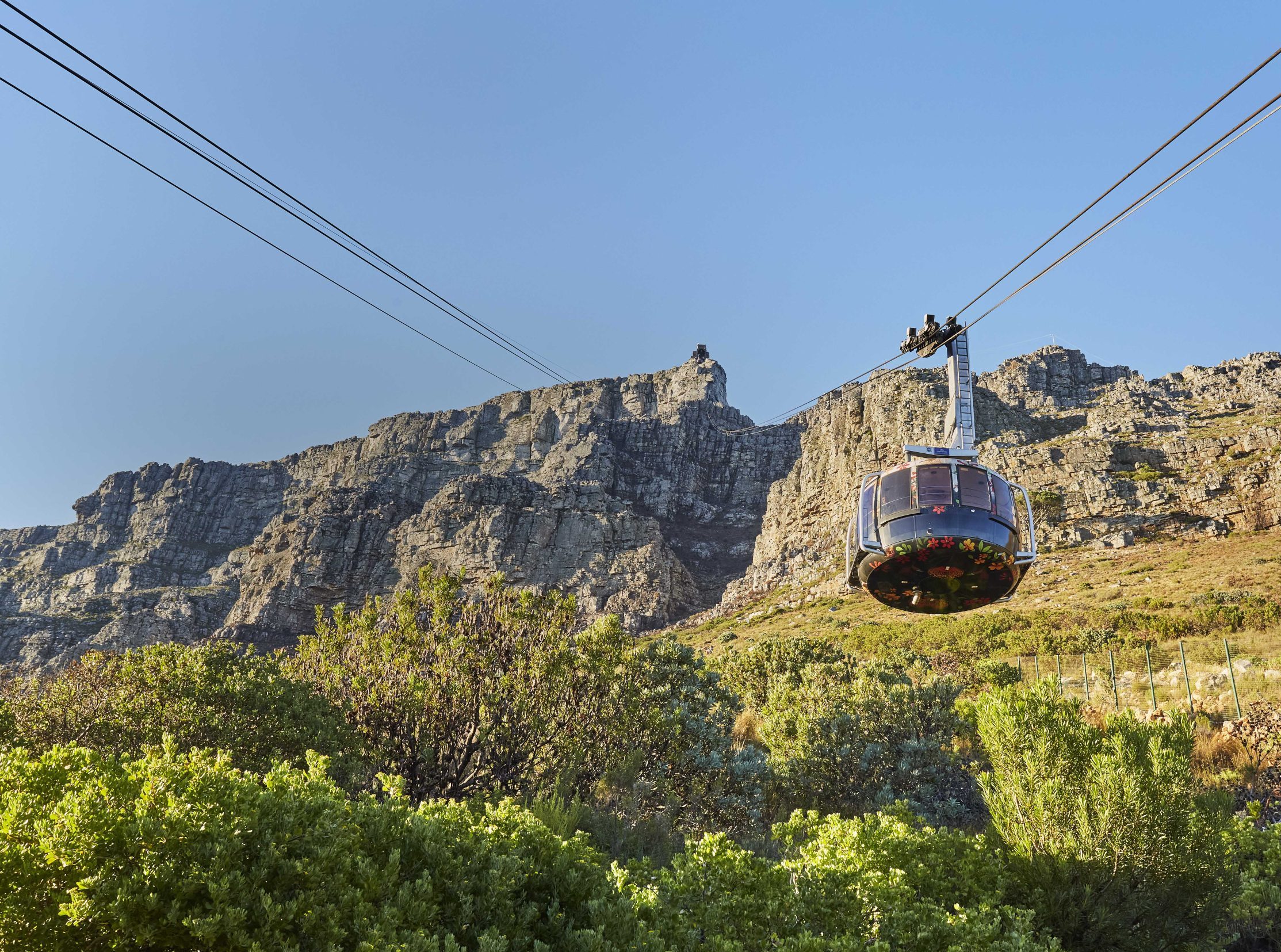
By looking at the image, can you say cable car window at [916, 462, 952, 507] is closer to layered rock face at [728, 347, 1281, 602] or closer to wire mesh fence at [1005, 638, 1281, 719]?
wire mesh fence at [1005, 638, 1281, 719]

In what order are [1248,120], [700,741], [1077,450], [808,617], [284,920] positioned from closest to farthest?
[284,920]
[1248,120]
[700,741]
[808,617]
[1077,450]

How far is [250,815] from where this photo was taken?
389 centimetres

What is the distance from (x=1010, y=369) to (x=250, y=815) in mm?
125379

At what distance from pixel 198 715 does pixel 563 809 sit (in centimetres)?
559

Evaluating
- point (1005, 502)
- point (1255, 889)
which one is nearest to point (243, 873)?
point (1005, 502)

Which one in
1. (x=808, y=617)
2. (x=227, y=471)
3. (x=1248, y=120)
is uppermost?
(x=227, y=471)

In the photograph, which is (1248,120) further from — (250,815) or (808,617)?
(808,617)

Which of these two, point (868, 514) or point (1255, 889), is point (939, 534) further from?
point (1255, 889)

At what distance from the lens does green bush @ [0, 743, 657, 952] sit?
3.40m

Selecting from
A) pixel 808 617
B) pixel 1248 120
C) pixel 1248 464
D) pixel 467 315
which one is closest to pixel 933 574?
pixel 1248 120

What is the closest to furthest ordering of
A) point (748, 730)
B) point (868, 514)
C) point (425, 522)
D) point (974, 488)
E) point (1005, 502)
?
1. point (974, 488)
2. point (1005, 502)
3. point (868, 514)
4. point (748, 730)
5. point (425, 522)

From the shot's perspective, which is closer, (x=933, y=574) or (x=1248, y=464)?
(x=933, y=574)

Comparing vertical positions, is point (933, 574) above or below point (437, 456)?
below

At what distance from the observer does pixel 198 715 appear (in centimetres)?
1028
